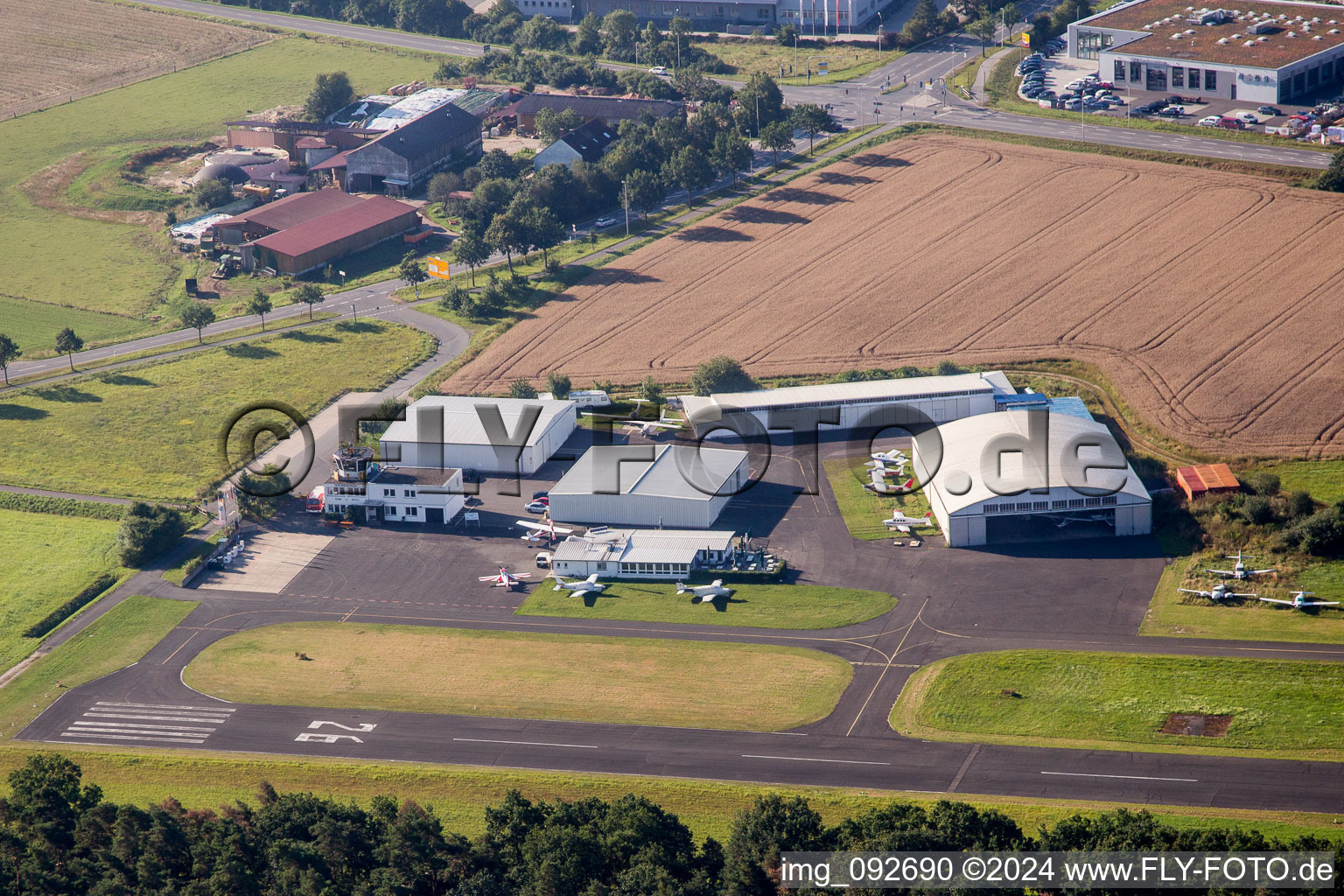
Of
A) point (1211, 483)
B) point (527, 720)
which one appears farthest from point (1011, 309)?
point (527, 720)

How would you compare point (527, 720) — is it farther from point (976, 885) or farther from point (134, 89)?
point (134, 89)

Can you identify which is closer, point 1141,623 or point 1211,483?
point 1141,623

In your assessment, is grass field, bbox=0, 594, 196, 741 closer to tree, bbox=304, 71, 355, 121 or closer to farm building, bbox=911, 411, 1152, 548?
farm building, bbox=911, 411, 1152, 548

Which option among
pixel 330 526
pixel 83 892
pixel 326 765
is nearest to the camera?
pixel 83 892

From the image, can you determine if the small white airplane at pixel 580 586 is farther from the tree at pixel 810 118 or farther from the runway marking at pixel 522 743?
the tree at pixel 810 118

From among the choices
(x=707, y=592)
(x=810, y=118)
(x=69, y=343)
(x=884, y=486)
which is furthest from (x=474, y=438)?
(x=810, y=118)

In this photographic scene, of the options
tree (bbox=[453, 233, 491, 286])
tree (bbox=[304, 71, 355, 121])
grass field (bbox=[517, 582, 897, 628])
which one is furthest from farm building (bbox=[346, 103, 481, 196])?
grass field (bbox=[517, 582, 897, 628])

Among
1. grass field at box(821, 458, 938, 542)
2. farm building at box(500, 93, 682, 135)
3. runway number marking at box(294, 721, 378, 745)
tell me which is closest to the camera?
runway number marking at box(294, 721, 378, 745)
